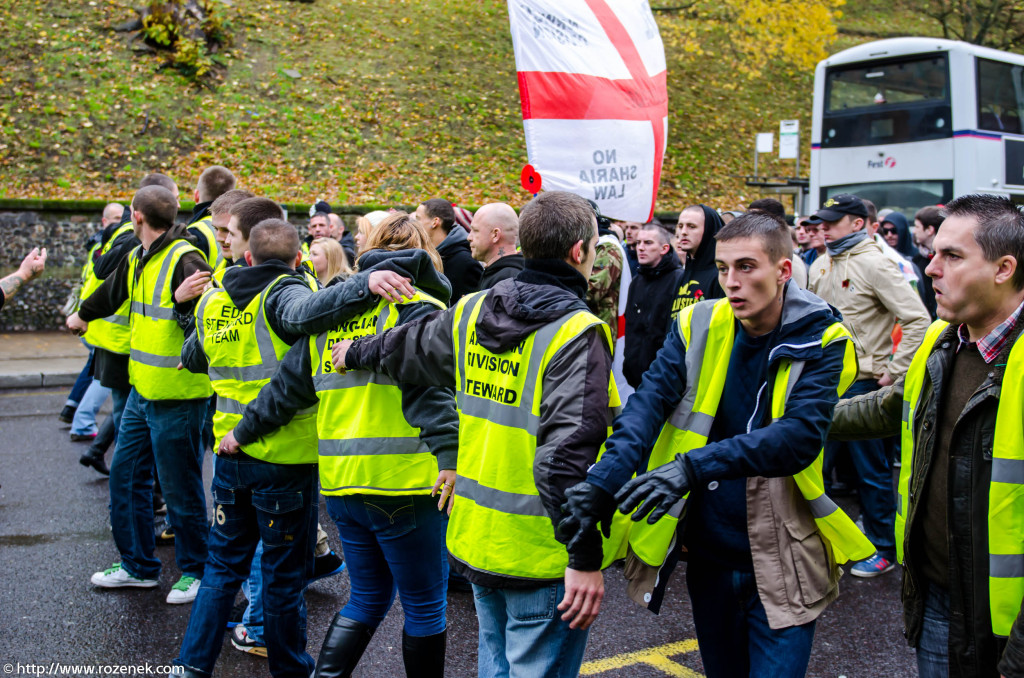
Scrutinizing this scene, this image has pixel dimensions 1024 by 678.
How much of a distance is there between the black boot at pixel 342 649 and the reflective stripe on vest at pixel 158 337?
1.73 m

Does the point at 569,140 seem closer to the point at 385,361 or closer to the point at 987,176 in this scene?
the point at 385,361

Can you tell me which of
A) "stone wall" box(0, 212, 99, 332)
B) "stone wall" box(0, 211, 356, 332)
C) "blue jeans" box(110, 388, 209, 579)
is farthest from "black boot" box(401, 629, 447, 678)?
"stone wall" box(0, 212, 99, 332)

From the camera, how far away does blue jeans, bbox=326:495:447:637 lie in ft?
10.5

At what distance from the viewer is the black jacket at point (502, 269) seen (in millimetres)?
4555

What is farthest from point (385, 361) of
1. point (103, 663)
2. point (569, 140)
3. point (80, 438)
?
point (80, 438)

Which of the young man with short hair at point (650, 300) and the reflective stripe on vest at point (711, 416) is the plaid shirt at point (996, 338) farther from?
the young man with short hair at point (650, 300)

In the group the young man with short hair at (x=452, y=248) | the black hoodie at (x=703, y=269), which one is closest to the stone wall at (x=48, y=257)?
the young man with short hair at (x=452, y=248)

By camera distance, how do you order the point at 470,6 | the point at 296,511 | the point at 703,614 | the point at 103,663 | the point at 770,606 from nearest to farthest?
the point at 770,606, the point at 703,614, the point at 296,511, the point at 103,663, the point at 470,6

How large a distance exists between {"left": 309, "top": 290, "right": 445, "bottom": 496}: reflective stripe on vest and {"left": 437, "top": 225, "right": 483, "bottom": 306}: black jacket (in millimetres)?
2064

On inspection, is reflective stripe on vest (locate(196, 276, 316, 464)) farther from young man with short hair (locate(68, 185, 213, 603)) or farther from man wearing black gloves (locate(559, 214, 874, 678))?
man wearing black gloves (locate(559, 214, 874, 678))

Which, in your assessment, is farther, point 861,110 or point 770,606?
point 861,110

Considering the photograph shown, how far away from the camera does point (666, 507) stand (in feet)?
7.39

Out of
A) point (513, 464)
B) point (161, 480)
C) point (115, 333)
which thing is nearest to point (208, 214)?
point (115, 333)

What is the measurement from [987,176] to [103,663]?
542 inches
